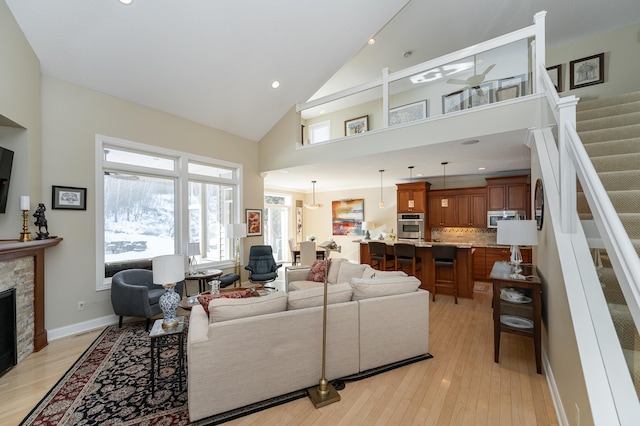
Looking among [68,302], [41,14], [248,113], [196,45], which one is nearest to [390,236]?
[248,113]

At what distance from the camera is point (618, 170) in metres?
2.44

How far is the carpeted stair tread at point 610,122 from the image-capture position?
114 inches

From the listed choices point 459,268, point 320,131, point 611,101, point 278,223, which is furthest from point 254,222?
point 611,101

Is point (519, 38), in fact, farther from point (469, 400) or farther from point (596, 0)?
point (469, 400)

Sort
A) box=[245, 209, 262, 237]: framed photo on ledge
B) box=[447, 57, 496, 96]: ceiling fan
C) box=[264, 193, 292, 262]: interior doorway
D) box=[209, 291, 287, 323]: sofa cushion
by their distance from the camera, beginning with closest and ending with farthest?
1. box=[209, 291, 287, 323]: sofa cushion
2. box=[447, 57, 496, 96]: ceiling fan
3. box=[245, 209, 262, 237]: framed photo on ledge
4. box=[264, 193, 292, 262]: interior doorway

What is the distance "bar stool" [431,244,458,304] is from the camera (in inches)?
190

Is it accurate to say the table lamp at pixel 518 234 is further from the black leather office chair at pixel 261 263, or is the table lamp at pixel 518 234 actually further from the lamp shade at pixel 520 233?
the black leather office chair at pixel 261 263

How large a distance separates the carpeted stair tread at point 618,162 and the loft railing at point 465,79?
1426 millimetres

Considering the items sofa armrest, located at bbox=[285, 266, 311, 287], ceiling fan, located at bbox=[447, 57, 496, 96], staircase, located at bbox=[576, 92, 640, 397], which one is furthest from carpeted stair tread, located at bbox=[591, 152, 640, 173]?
sofa armrest, located at bbox=[285, 266, 311, 287]

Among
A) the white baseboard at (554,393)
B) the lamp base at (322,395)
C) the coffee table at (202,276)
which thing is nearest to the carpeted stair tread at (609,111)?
the white baseboard at (554,393)

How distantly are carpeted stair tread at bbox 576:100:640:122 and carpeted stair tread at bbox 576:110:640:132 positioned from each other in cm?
6

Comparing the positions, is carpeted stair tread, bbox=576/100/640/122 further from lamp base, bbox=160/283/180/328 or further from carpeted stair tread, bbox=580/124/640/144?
lamp base, bbox=160/283/180/328

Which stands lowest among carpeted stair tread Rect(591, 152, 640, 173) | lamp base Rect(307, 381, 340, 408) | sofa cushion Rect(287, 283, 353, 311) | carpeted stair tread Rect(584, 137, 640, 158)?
lamp base Rect(307, 381, 340, 408)

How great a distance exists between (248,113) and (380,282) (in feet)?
14.5
